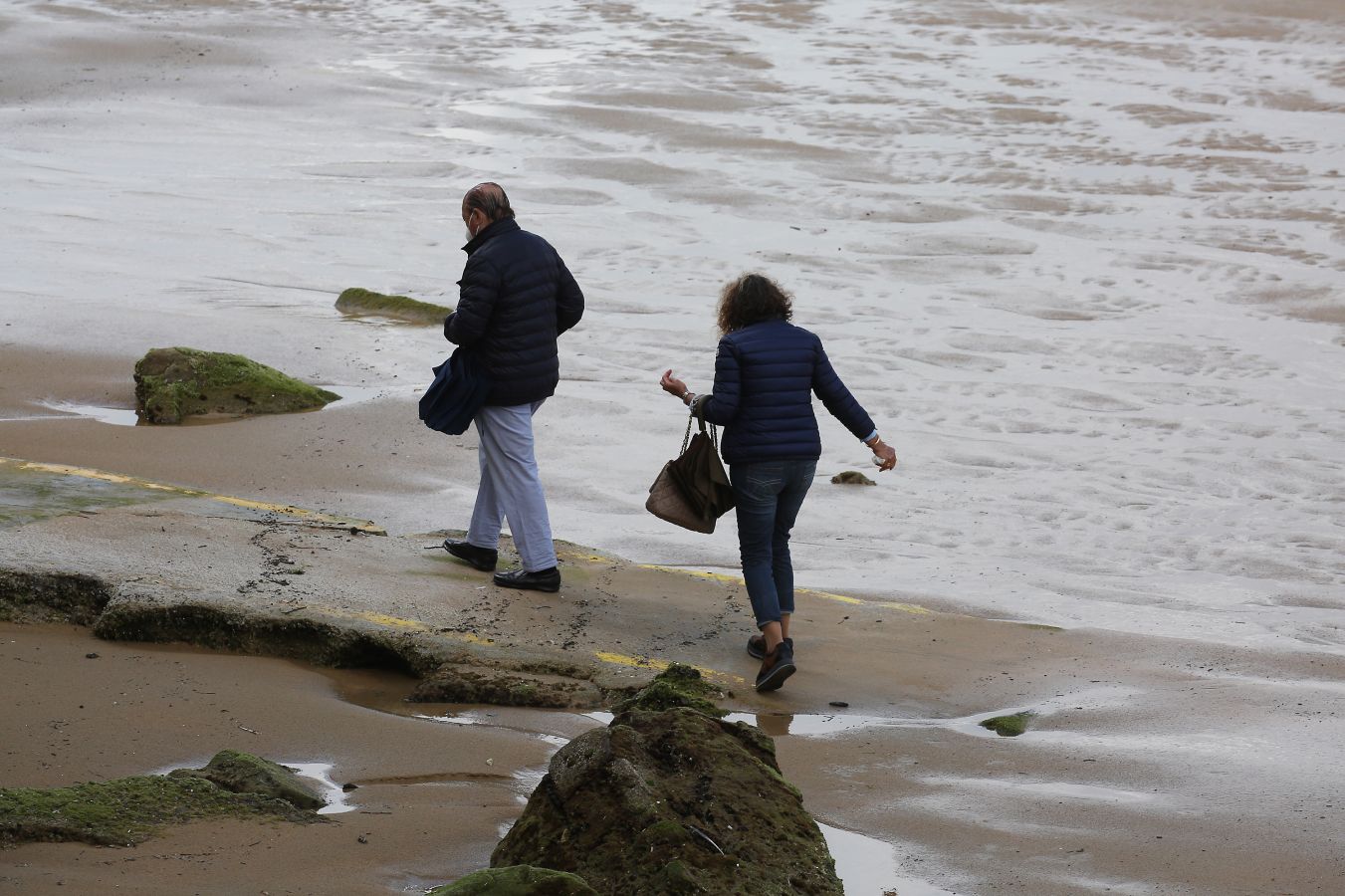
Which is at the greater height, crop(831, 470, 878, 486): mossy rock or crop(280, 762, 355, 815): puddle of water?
crop(280, 762, 355, 815): puddle of water

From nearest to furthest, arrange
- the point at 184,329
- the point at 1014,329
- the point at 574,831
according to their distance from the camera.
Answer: the point at 574,831 < the point at 184,329 < the point at 1014,329

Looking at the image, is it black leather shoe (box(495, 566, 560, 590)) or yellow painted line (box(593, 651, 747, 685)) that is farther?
black leather shoe (box(495, 566, 560, 590))

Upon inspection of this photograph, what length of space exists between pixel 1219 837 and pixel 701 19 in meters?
25.2

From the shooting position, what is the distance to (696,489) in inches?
289

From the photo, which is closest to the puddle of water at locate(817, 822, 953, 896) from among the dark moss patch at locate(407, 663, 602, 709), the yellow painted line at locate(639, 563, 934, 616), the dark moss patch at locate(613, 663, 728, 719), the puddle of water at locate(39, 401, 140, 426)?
the dark moss patch at locate(613, 663, 728, 719)

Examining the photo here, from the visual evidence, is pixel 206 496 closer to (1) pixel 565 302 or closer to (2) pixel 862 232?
(1) pixel 565 302

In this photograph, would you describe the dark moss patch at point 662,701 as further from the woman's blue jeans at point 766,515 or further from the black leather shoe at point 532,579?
the black leather shoe at point 532,579

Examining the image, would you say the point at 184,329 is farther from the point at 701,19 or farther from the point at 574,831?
the point at 701,19

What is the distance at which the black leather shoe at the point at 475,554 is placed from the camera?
323 inches

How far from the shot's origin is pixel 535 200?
19016 mm

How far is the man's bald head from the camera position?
763 centimetres

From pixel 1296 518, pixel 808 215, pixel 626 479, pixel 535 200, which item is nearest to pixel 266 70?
pixel 535 200

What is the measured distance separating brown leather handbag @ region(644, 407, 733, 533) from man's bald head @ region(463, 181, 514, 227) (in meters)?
1.39

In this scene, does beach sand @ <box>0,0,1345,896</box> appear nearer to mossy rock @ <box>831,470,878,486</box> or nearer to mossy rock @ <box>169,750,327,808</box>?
mossy rock @ <box>831,470,878,486</box>
